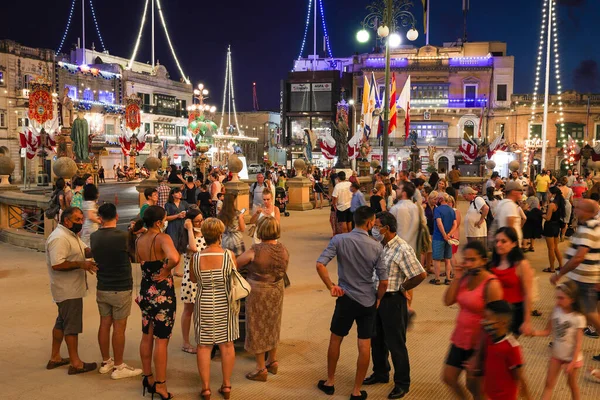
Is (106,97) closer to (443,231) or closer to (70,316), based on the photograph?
(443,231)

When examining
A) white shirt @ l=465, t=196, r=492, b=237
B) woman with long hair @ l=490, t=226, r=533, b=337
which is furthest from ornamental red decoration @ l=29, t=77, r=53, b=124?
woman with long hair @ l=490, t=226, r=533, b=337

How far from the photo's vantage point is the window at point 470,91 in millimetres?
53344

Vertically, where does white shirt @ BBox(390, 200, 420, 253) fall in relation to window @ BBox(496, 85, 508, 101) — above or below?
below

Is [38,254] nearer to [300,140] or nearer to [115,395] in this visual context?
[115,395]

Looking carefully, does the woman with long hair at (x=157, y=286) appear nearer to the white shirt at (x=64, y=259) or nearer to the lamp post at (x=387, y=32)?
the white shirt at (x=64, y=259)

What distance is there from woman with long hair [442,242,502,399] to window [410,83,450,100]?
51.6m

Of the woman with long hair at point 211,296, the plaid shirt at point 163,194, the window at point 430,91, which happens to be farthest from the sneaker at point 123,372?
the window at point 430,91

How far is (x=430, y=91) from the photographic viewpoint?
5372 cm

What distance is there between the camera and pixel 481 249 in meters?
4.38

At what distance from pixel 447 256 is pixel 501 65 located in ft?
160

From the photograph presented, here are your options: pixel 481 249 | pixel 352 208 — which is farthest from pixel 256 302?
pixel 352 208

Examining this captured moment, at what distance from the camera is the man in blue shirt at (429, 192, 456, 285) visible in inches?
371

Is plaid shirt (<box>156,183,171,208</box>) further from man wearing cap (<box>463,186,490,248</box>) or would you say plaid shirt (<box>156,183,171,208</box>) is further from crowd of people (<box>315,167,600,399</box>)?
crowd of people (<box>315,167,600,399</box>)

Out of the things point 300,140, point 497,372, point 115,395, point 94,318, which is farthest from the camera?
point 300,140
